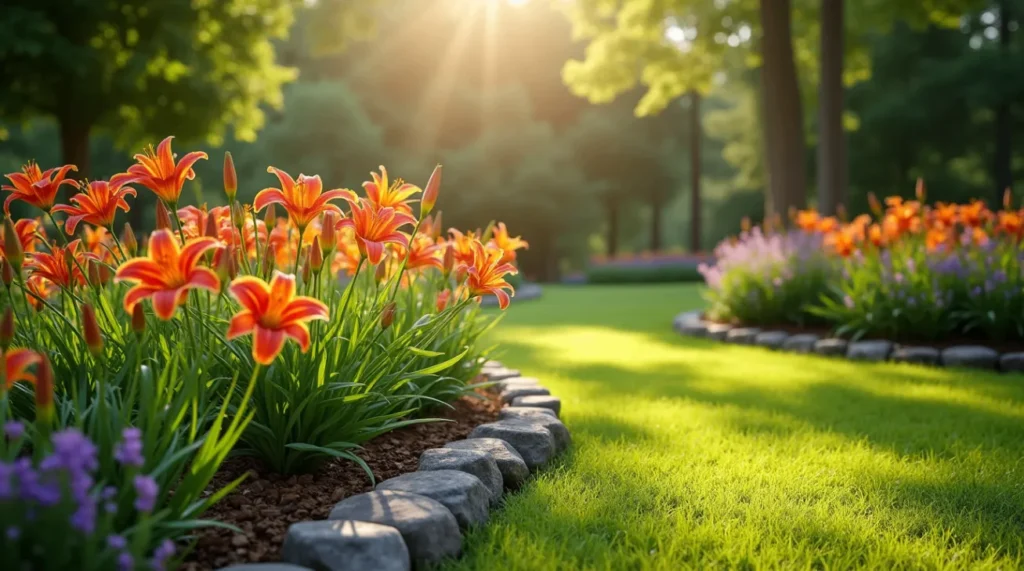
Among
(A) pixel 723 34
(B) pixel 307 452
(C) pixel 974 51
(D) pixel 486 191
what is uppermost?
(C) pixel 974 51

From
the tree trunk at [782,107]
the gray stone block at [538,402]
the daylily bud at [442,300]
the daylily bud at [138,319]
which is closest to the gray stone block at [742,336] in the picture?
the tree trunk at [782,107]

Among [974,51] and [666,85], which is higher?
[974,51]

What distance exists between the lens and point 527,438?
3.11 metres

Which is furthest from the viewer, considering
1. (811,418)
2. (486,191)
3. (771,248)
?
(486,191)

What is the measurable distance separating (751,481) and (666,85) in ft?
42.9

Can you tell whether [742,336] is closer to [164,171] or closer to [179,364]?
[179,364]

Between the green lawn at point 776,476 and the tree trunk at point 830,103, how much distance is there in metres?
5.72

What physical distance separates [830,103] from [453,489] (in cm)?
1043

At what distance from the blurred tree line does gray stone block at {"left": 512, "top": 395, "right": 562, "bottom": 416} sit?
904 centimetres

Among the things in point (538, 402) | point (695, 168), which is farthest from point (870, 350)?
point (695, 168)

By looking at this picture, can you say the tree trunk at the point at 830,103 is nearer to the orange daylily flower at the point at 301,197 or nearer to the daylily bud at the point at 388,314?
the daylily bud at the point at 388,314

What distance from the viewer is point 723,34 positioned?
14156mm

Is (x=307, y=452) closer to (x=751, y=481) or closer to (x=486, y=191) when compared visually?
(x=751, y=481)

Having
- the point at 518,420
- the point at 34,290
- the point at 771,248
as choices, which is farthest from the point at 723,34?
the point at 34,290
